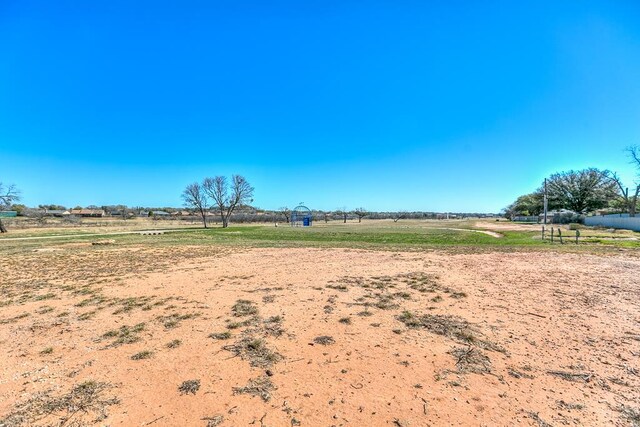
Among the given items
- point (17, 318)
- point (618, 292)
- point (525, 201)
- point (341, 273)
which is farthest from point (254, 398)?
point (525, 201)

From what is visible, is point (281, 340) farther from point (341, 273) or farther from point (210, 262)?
point (210, 262)

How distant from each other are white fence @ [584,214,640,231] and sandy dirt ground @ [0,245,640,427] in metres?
30.8

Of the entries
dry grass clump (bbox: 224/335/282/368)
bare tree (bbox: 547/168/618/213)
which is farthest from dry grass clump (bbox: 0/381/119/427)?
bare tree (bbox: 547/168/618/213)

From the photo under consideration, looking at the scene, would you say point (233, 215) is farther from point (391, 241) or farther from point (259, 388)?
point (259, 388)

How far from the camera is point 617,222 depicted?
111 feet

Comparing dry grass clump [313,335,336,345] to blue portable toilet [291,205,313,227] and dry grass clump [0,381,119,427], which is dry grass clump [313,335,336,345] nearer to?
dry grass clump [0,381,119,427]

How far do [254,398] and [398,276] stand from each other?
6777 mm

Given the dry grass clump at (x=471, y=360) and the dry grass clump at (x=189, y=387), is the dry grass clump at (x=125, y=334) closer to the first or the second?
the dry grass clump at (x=189, y=387)

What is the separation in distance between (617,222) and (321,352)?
43.2 m

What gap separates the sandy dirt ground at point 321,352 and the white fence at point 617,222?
30.8 metres

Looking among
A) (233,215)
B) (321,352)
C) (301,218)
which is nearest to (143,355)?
(321,352)

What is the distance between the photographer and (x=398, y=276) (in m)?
9.37

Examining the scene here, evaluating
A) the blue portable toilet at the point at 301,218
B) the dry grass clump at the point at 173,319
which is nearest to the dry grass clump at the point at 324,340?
the dry grass clump at the point at 173,319

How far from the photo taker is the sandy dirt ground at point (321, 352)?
3.09m
